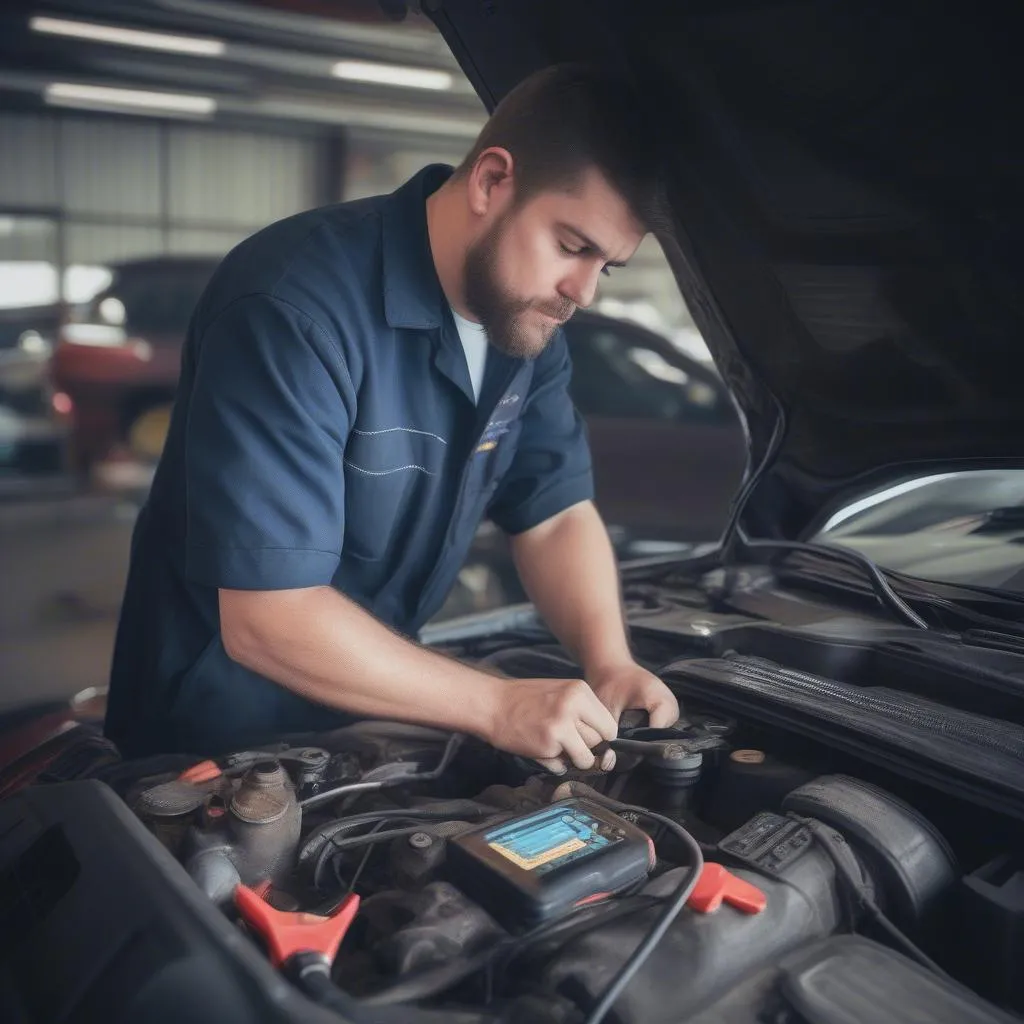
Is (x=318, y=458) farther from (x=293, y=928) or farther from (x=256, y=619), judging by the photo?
(x=293, y=928)

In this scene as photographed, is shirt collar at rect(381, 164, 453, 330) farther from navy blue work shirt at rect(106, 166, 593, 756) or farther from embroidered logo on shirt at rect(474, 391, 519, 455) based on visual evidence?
embroidered logo on shirt at rect(474, 391, 519, 455)

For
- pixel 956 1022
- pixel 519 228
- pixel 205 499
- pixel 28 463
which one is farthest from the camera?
pixel 28 463

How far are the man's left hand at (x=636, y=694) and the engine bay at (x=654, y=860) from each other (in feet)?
0.09

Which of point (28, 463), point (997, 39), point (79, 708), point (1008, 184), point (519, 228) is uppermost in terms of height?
point (997, 39)

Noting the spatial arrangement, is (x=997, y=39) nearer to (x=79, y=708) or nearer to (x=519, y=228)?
(x=519, y=228)

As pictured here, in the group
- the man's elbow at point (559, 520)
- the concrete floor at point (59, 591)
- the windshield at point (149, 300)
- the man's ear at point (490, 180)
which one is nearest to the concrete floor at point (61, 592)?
the concrete floor at point (59, 591)

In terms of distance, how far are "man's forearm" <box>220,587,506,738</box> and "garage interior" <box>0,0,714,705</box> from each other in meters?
0.78

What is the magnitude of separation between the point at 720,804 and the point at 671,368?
3.06m

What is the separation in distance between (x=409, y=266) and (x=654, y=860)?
80 cm

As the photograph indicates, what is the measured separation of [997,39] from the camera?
94 cm

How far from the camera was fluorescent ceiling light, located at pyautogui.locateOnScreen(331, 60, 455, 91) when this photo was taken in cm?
652

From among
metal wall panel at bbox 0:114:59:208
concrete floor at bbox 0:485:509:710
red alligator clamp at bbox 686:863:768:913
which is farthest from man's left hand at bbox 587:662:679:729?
metal wall panel at bbox 0:114:59:208

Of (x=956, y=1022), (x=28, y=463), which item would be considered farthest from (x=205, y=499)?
(x=28, y=463)

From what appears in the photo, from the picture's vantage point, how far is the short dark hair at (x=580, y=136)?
1.22m
